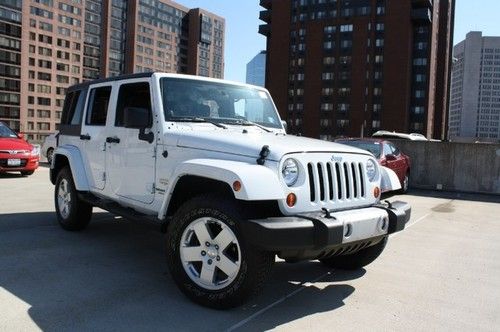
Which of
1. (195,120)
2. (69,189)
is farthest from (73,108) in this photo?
(195,120)

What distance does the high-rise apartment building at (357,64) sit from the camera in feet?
318

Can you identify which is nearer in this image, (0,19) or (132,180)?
(132,180)

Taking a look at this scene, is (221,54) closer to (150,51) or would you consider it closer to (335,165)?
(150,51)

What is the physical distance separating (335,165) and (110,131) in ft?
9.49

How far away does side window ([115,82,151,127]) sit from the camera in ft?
18.5

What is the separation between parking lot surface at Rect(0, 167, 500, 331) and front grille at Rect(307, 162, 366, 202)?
0.99m

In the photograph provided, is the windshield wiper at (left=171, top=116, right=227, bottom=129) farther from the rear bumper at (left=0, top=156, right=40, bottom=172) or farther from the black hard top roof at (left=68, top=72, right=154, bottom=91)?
the rear bumper at (left=0, top=156, right=40, bottom=172)

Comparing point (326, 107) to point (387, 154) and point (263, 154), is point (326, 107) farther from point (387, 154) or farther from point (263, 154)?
point (263, 154)

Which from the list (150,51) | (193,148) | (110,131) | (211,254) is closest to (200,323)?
(211,254)

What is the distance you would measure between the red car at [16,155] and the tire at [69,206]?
768cm

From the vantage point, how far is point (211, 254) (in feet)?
14.3

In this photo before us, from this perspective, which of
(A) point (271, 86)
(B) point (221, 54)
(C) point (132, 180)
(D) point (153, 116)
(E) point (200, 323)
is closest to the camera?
(E) point (200, 323)

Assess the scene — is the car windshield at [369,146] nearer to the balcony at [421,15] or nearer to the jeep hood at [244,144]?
the jeep hood at [244,144]

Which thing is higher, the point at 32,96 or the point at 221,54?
the point at 221,54
